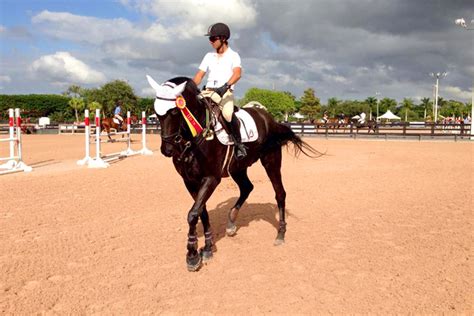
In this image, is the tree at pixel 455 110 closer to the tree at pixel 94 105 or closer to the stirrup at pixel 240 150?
the tree at pixel 94 105

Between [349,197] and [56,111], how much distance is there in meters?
65.6

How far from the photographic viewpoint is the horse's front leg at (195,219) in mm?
4406

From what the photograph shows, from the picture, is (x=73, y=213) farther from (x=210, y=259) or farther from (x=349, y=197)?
(x=349, y=197)

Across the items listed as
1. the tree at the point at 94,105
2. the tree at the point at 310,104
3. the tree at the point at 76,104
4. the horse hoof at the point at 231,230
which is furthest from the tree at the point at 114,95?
the horse hoof at the point at 231,230

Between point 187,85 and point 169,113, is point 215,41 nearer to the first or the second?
point 187,85

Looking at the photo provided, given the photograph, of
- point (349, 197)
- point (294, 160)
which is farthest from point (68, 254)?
point (294, 160)

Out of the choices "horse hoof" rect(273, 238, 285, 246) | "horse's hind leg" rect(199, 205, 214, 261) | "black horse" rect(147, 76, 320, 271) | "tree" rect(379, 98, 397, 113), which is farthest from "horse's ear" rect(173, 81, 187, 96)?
"tree" rect(379, 98, 397, 113)

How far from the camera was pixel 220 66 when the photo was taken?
5.14 metres

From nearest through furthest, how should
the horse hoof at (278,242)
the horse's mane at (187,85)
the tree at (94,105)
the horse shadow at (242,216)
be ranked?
the horse's mane at (187,85)
the horse hoof at (278,242)
the horse shadow at (242,216)
the tree at (94,105)

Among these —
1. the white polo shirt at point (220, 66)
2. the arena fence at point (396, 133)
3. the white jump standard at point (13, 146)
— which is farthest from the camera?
the arena fence at point (396, 133)

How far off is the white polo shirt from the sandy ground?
7.39 feet

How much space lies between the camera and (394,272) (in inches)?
169

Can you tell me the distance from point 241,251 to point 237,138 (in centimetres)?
149

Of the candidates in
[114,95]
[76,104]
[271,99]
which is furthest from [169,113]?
[271,99]
